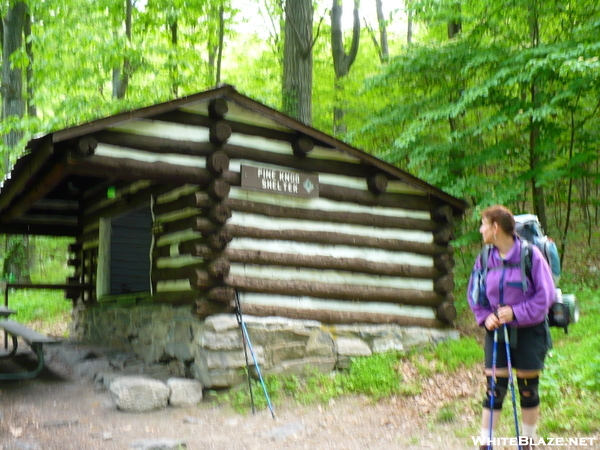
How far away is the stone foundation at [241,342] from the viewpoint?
7098mm

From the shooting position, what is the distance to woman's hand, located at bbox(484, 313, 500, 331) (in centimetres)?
414

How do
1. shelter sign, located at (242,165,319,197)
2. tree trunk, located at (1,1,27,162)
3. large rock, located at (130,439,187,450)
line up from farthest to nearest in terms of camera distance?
tree trunk, located at (1,1,27,162) < shelter sign, located at (242,165,319,197) < large rock, located at (130,439,187,450)

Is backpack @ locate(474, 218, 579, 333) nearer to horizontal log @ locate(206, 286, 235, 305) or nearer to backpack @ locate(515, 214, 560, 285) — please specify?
backpack @ locate(515, 214, 560, 285)

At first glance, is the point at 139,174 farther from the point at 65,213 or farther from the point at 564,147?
the point at 564,147

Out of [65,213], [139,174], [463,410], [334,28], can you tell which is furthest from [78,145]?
[334,28]

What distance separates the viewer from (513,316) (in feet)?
13.3

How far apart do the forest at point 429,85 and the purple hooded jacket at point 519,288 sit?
4865mm

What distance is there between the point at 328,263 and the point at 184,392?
262cm

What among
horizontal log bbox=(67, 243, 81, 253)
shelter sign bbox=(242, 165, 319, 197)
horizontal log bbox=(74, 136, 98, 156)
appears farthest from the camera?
horizontal log bbox=(67, 243, 81, 253)

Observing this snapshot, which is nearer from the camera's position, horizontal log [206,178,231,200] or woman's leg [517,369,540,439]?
woman's leg [517,369,540,439]

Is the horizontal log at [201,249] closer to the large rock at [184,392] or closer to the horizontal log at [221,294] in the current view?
the horizontal log at [221,294]

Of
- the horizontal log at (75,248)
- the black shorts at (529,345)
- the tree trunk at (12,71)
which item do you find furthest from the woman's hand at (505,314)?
the tree trunk at (12,71)

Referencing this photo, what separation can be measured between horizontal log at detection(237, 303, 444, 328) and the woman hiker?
3672 millimetres

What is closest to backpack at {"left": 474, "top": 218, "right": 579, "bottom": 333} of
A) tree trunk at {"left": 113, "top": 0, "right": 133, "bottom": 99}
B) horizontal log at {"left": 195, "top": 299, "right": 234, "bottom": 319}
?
horizontal log at {"left": 195, "top": 299, "right": 234, "bottom": 319}
